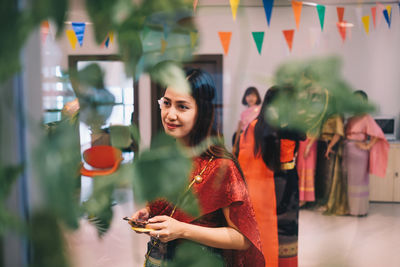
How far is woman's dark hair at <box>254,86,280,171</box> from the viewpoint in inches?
30.6

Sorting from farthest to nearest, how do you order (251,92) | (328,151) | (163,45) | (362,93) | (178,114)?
(328,151) < (362,93) < (251,92) < (178,114) < (163,45)

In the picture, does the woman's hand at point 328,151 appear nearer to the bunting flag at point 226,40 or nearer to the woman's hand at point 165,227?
the bunting flag at point 226,40

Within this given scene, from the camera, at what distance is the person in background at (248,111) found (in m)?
0.77

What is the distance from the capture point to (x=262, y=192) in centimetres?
99

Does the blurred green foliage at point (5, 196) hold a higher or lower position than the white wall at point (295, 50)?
lower

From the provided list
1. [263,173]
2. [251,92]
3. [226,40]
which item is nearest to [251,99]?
[251,92]

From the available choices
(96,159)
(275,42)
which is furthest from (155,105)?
(275,42)

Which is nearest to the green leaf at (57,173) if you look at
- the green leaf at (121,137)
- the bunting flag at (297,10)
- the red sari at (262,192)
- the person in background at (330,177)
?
the green leaf at (121,137)

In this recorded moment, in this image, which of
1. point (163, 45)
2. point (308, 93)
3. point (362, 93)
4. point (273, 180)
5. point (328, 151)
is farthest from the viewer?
point (328, 151)

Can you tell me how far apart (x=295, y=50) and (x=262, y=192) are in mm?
405

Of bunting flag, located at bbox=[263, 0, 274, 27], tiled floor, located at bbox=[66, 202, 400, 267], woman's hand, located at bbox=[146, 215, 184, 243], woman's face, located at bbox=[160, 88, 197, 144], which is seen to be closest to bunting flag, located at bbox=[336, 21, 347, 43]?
bunting flag, located at bbox=[263, 0, 274, 27]

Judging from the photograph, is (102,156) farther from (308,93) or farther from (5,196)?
(308,93)

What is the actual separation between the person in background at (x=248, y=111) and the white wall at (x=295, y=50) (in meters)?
0.02

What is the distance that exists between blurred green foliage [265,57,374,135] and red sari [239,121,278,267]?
0.33ft
